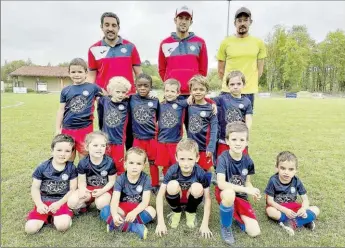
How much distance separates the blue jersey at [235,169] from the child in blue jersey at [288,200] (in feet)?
1.10

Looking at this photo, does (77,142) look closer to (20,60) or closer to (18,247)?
(18,247)

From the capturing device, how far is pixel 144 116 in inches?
171

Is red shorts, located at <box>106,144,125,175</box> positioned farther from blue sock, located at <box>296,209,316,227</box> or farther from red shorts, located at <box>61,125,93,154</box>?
blue sock, located at <box>296,209,316,227</box>

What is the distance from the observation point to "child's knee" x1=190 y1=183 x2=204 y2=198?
3523mm

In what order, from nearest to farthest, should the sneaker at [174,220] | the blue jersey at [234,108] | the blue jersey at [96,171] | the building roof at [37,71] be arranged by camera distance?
the sneaker at [174,220] < the blue jersey at [96,171] < the blue jersey at [234,108] < the building roof at [37,71]

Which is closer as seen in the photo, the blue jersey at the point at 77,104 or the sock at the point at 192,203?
the sock at the point at 192,203

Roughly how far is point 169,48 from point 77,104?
155cm

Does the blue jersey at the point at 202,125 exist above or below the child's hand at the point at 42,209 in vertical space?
above

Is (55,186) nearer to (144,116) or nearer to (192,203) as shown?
(144,116)

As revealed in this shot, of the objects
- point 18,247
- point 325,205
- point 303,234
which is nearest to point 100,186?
point 18,247

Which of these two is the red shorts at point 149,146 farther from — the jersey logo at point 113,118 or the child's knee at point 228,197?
the child's knee at point 228,197

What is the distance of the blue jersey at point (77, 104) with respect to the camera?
427 cm

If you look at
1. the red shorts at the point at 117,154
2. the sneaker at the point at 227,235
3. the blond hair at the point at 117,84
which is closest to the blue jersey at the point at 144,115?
the blond hair at the point at 117,84

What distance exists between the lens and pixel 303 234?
338cm
